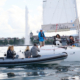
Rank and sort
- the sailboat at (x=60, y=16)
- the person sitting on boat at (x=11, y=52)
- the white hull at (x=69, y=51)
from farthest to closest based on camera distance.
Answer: the sailboat at (x=60, y=16)
the white hull at (x=69, y=51)
the person sitting on boat at (x=11, y=52)

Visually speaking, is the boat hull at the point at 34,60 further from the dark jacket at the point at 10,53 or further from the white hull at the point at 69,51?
the white hull at the point at 69,51

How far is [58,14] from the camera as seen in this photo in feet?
45.1

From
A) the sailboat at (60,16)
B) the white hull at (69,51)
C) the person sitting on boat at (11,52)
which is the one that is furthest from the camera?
the sailboat at (60,16)

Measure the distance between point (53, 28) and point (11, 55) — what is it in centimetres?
448

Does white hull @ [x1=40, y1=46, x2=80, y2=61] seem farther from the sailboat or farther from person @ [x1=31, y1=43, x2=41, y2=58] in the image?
the sailboat

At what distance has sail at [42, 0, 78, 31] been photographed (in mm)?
13102

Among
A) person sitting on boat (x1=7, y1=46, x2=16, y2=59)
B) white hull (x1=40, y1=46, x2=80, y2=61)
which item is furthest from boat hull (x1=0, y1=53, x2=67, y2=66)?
white hull (x1=40, y1=46, x2=80, y2=61)

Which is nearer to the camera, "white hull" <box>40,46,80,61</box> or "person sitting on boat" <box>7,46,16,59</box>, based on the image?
"person sitting on boat" <box>7,46,16,59</box>

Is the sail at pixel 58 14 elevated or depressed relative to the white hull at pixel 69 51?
elevated

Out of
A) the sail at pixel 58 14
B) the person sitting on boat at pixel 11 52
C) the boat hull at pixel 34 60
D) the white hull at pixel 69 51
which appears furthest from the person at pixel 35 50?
the sail at pixel 58 14

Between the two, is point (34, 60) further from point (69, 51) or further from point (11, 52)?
point (69, 51)

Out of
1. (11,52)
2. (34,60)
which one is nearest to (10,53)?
(11,52)

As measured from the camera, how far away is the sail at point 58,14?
13102 mm

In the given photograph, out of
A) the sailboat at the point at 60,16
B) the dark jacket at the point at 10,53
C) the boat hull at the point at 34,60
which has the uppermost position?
the sailboat at the point at 60,16
